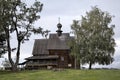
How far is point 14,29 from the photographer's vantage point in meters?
73.9

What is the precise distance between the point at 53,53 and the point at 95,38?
21.3 metres

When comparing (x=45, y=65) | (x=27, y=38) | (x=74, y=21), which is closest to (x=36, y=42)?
(x=45, y=65)

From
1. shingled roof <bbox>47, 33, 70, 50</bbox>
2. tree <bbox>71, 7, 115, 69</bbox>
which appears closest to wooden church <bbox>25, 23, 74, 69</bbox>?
shingled roof <bbox>47, 33, 70, 50</bbox>

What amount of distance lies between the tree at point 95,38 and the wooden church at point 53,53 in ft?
45.8

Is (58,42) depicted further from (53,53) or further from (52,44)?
(53,53)

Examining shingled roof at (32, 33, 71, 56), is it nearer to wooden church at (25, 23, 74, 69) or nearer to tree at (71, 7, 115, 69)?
wooden church at (25, 23, 74, 69)

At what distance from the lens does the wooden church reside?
95.9 m

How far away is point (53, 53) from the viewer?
3944 inches

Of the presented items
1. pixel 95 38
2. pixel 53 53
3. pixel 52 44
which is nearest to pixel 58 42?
pixel 52 44

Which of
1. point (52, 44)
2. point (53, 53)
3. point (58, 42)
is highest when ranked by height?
point (58, 42)

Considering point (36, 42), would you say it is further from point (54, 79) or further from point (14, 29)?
point (54, 79)

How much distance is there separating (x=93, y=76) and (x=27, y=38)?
24.9m

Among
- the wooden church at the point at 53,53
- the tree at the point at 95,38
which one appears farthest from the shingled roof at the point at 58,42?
the tree at the point at 95,38

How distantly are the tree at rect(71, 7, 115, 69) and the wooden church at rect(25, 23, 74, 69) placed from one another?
13970 mm
